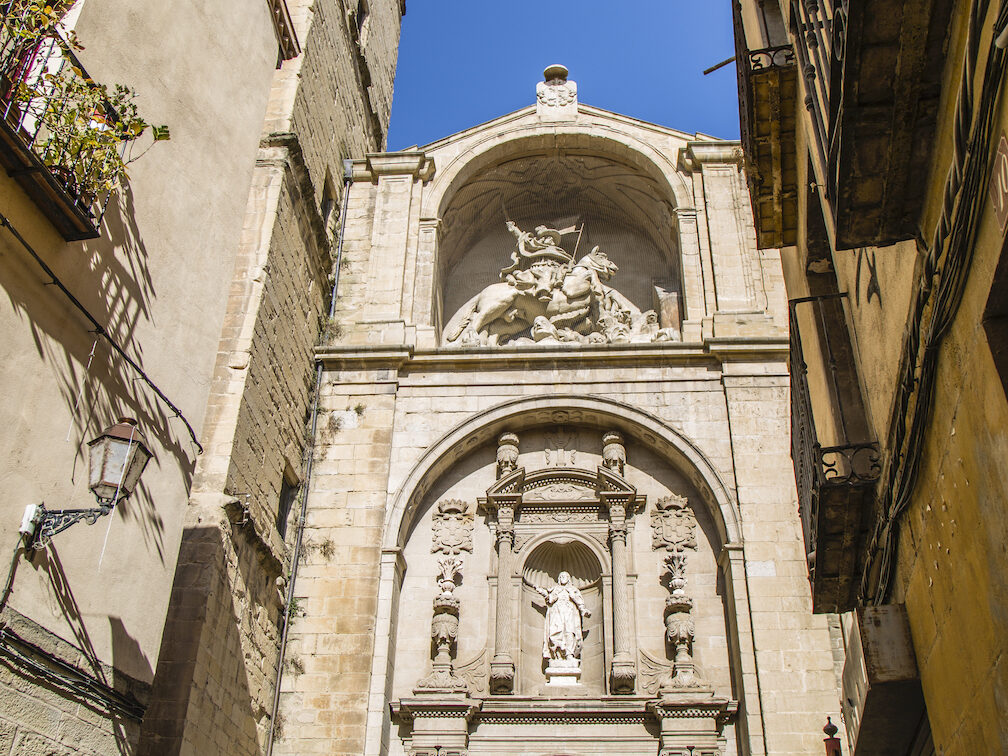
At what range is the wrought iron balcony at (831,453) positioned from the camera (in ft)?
18.2

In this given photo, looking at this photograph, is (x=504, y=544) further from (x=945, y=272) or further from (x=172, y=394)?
(x=945, y=272)

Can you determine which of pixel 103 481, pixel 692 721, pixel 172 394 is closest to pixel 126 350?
pixel 172 394

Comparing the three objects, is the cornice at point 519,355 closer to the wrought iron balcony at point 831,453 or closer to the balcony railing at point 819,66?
the wrought iron balcony at point 831,453

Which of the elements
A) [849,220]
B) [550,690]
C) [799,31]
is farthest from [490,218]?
[849,220]

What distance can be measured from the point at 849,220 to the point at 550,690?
25.3ft

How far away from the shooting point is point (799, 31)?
605 cm

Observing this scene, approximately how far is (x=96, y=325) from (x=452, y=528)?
649 centimetres

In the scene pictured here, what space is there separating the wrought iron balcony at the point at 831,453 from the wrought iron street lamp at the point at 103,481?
12.7 feet

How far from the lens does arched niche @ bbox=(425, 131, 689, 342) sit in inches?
577

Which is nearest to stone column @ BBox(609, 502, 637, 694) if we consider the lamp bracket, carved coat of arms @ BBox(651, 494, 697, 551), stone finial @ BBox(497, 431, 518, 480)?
carved coat of arms @ BBox(651, 494, 697, 551)

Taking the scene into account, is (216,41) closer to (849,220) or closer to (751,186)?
(751,186)

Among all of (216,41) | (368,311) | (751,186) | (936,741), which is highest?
(368,311)

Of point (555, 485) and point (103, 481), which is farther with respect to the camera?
point (555, 485)

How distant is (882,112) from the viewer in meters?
3.95
